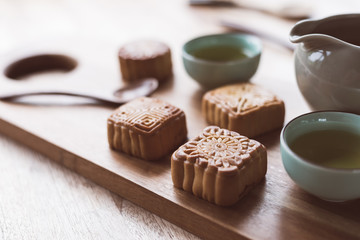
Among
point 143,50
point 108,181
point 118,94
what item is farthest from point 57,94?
point 108,181

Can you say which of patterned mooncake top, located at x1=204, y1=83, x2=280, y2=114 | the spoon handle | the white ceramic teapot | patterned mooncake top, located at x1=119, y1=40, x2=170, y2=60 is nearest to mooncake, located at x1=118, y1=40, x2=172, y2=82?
patterned mooncake top, located at x1=119, y1=40, x2=170, y2=60

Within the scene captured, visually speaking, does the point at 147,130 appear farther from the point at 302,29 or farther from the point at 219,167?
the point at 302,29

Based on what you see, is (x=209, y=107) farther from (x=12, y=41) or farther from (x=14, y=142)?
(x=12, y=41)

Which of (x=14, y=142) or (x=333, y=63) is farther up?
(x=333, y=63)

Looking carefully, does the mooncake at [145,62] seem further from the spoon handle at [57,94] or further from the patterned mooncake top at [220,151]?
→ the patterned mooncake top at [220,151]

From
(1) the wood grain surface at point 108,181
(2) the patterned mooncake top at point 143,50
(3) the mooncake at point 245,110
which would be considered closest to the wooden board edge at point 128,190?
(1) the wood grain surface at point 108,181

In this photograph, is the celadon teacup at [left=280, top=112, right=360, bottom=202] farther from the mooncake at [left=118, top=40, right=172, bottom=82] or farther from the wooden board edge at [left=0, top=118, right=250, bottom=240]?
the mooncake at [left=118, top=40, right=172, bottom=82]

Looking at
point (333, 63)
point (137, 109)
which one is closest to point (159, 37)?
point (137, 109)
